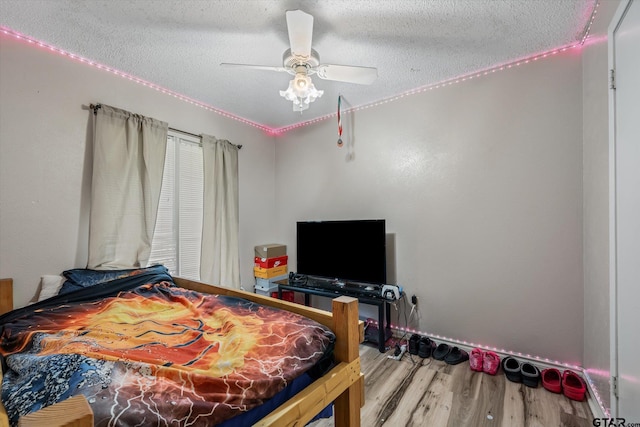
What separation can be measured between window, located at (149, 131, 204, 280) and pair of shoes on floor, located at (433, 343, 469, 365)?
8.15ft

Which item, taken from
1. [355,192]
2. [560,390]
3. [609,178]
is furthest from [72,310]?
[560,390]

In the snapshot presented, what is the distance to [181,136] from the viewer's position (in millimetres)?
2828

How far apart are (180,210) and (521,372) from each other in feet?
10.8

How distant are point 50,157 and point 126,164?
460 mm

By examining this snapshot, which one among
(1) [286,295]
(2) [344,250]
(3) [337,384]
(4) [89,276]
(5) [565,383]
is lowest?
(5) [565,383]

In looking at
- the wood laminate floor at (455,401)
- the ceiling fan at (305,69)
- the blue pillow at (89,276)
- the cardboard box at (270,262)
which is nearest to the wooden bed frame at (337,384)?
the wood laminate floor at (455,401)

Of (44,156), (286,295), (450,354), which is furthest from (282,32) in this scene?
(450,354)

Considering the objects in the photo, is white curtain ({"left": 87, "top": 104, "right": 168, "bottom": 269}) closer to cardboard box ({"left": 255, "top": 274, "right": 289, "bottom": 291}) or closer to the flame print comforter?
the flame print comforter

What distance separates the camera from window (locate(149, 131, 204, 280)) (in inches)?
106

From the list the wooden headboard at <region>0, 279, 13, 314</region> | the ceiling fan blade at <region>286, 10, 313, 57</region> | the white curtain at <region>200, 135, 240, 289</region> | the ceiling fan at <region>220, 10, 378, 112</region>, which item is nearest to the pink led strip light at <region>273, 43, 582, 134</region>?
the ceiling fan at <region>220, 10, 378, 112</region>

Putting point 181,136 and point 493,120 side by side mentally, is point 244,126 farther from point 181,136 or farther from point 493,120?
point 493,120

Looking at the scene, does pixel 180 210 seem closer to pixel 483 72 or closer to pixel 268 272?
pixel 268 272

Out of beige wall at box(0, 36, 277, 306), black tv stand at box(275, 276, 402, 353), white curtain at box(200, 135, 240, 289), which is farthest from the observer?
white curtain at box(200, 135, 240, 289)

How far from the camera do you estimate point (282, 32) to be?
185cm
